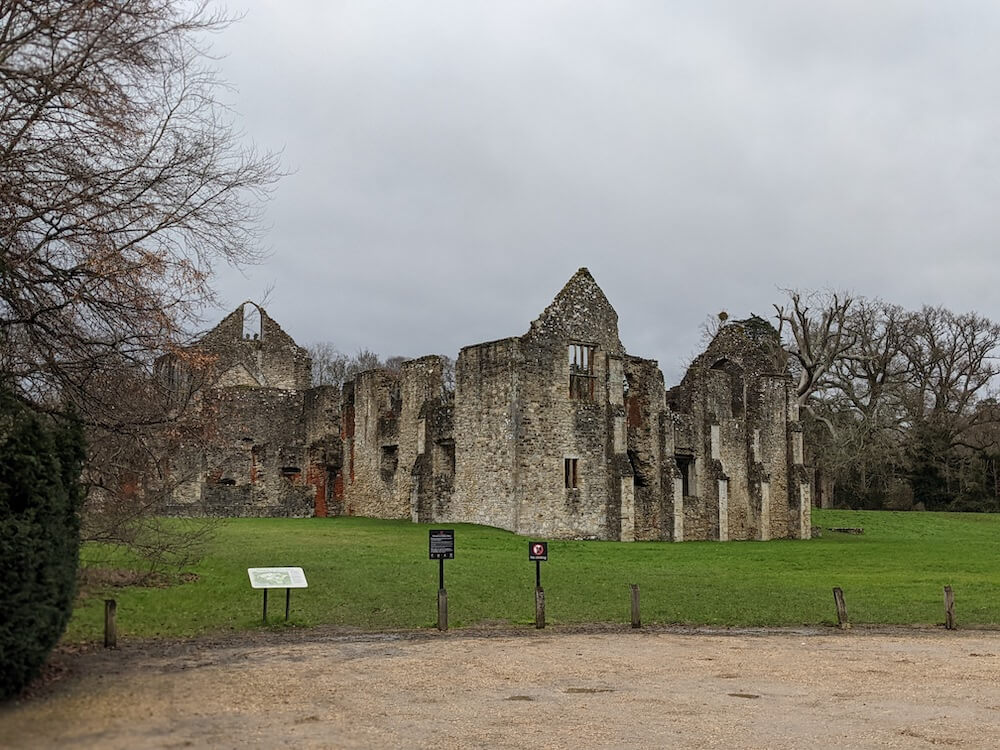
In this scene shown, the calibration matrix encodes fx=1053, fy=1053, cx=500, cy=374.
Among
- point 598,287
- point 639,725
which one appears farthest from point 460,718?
point 598,287

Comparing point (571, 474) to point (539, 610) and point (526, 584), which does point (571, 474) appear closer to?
point (526, 584)

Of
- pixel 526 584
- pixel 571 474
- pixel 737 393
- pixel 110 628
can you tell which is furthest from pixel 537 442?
pixel 110 628

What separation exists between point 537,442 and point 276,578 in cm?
1882

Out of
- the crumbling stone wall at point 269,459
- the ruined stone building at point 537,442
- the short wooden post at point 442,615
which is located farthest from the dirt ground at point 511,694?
the crumbling stone wall at point 269,459

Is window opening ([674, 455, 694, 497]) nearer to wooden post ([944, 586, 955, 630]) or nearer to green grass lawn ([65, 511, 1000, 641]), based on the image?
green grass lawn ([65, 511, 1000, 641])

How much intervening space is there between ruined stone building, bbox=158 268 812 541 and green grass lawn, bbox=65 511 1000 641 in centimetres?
238

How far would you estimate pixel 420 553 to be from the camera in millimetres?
26219

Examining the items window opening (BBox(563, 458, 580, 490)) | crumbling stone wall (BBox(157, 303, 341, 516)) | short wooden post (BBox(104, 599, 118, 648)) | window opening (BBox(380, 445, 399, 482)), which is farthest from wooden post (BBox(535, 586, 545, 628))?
crumbling stone wall (BBox(157, 303, 341, 516))

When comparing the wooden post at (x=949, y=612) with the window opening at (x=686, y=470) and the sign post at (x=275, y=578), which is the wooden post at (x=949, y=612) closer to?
the sign post at (x=275, y=578)

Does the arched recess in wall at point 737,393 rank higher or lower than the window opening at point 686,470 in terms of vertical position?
higher

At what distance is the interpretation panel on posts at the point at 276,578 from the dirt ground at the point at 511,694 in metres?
0.80

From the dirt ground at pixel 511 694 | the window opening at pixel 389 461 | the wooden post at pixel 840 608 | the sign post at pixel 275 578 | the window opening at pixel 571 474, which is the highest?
the window opening at pixel 389 461

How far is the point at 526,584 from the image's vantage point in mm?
22125

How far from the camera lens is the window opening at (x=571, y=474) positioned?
35.2 meters
